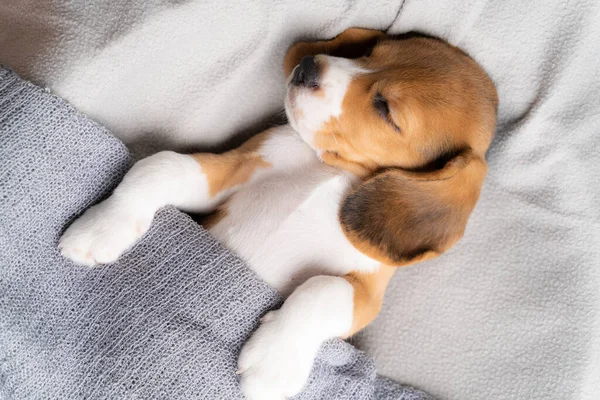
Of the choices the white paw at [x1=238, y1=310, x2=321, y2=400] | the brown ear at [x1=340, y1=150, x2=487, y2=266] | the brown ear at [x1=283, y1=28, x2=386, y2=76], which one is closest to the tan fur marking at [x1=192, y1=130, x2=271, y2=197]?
the brown ear at [x1=283, y1=28, x2=386, y2=76]

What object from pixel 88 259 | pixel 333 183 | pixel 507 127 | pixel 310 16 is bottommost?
pixel 88 259

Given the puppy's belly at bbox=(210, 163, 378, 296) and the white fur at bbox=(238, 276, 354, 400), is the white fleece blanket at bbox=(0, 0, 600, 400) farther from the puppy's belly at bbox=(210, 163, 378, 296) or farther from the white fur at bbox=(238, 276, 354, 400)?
the white fur at bbox=(238, 276, 354, 400)

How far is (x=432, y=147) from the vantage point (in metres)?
1.80

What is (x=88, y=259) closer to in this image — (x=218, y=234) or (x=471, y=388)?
(x=218, y=234)

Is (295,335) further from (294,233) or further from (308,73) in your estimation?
(308,73)

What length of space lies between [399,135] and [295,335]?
0.67 meters

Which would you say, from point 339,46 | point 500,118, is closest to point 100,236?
point 339,46

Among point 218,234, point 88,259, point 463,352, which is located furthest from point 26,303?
point 463,352

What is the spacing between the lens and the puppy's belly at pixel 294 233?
180 cm

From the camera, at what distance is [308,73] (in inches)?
68.4

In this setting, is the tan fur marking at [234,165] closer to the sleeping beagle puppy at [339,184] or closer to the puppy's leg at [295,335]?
the sleeping beagle puppy at [339,184]

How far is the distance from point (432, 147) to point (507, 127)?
0.40 metres

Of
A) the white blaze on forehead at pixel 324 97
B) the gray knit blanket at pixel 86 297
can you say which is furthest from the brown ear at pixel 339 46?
the gray knit blanket at pixel 86 297

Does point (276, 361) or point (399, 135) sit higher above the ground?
point (399, 135)
